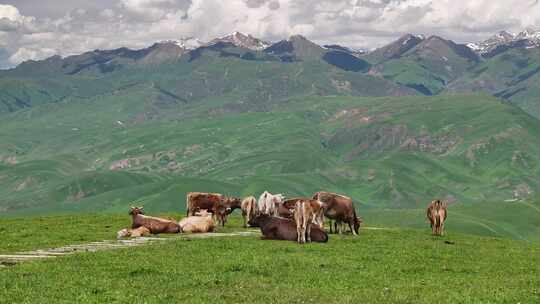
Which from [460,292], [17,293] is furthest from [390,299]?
[17,293]

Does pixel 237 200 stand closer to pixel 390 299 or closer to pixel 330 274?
pixel 330 274

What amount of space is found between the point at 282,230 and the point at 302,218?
229 centimetres

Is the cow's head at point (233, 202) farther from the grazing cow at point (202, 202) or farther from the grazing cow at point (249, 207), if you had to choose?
the grazing cow at point (249, 207)

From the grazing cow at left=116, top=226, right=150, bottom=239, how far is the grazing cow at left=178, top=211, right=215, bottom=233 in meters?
3.53

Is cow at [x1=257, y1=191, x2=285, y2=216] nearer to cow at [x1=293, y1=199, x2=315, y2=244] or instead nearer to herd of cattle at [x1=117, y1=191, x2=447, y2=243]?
herd of cattle at [x1=117, y1=191, x2=447, y2=243]

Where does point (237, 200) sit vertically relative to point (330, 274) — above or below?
above

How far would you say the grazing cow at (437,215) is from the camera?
56031mm

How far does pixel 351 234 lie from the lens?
5206 centimetres

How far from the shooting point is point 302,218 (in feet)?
137

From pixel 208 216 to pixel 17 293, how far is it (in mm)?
29251

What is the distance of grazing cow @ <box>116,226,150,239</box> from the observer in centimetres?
4538

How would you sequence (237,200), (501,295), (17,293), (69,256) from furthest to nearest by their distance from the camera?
(237,200)
(69,256)
(501,295)
(17,293)

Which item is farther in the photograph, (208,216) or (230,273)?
(208,216)

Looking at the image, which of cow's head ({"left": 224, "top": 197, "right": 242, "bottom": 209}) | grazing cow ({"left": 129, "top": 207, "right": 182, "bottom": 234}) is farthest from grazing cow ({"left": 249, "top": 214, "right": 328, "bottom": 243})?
cow's head ({"left": 224, "top": 197, "right": 242, "bottom": 209})
